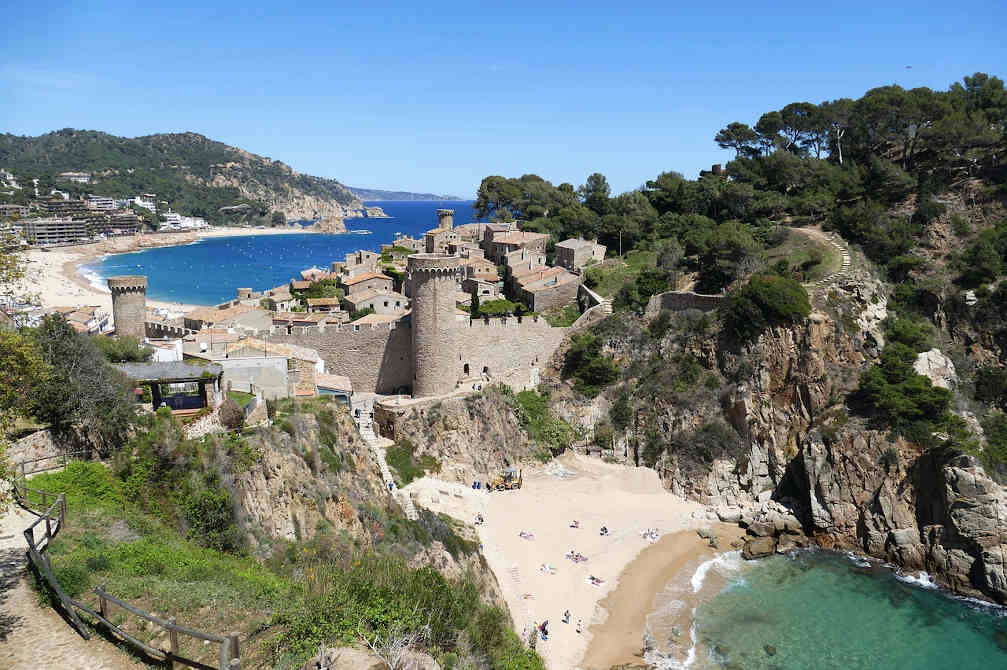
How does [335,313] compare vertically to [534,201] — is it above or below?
below

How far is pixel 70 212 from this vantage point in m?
119


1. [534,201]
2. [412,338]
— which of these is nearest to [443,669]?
[412,338]

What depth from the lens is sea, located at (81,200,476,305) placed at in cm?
7444

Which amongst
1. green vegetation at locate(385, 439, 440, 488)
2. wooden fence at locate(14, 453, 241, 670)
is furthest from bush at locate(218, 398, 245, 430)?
green vegetation at locate(385, 439, 440, 488)

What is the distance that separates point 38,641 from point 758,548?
24.1 meters

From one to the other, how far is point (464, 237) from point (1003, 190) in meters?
34.8

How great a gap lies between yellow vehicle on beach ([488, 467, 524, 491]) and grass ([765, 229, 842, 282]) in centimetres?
1776

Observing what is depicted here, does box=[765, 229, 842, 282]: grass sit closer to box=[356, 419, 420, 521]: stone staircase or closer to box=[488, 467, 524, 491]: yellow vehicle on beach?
box=[488, 467, 524, 491]: yellow vehicle on beach

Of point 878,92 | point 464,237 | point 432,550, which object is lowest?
point 432,550

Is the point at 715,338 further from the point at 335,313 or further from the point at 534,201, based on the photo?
the point at 534,201

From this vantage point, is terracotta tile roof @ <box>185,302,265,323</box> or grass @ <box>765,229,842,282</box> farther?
grass @ <box>765,229,842,282</box>

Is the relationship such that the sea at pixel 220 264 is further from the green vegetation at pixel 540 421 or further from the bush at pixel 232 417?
the bush at pixel 232 417

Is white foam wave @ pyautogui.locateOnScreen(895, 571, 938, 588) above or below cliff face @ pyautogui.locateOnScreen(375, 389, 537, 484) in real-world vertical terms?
below

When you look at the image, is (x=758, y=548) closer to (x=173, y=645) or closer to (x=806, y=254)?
(x=806, y=254)
